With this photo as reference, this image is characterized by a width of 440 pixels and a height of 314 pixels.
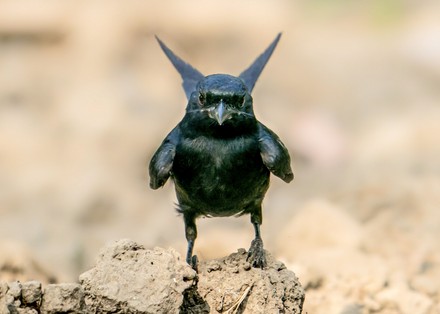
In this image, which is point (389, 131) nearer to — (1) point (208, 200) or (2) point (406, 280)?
(2) point (406, 280)

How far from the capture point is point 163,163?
5355 mm

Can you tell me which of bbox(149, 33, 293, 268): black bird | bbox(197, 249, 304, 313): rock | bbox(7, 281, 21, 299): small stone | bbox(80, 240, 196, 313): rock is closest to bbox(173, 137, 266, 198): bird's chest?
bbox(149, 33, 293, 268): black bird

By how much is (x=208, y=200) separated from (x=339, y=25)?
989 centimetres

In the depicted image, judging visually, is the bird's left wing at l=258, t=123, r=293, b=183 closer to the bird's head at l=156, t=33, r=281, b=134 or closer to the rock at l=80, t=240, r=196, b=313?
the bird's head at l=156, t=33, r=281, b=134

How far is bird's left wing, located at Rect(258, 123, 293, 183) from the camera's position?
17.5 feet

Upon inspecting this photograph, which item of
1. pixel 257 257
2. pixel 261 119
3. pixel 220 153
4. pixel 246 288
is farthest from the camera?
pixel 261 119

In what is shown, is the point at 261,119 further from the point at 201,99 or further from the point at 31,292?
the point at 31,292

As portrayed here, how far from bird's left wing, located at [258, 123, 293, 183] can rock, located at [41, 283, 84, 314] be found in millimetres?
1505

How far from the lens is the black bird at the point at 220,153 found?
5.29 m

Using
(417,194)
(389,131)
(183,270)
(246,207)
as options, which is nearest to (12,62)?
(389,131)

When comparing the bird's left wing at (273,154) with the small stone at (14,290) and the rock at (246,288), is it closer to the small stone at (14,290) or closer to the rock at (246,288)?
the rock at (246,288)

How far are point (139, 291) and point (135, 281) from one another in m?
0.06

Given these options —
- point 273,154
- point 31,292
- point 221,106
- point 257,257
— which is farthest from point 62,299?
point 273,154

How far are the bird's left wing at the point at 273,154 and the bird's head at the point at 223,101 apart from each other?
126 millimetres
